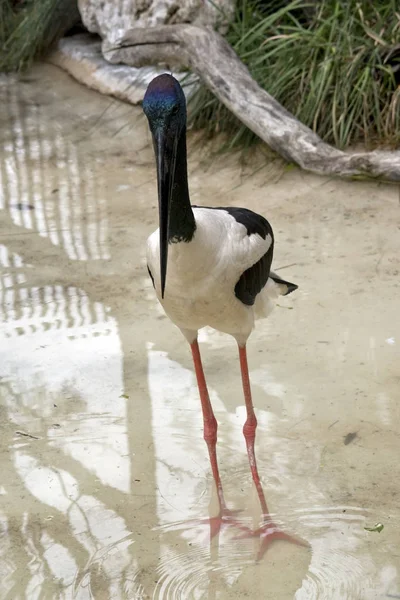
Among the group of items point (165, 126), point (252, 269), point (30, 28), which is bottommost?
point (30, 28)

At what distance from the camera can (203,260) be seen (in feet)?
9.72

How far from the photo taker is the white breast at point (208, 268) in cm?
295

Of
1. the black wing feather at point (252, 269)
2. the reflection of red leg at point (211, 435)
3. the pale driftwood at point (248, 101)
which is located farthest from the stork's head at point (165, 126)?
the pale driftwood at point (248, 101)

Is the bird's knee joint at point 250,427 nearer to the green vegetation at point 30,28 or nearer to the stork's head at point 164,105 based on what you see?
the stork's head at point 164,105

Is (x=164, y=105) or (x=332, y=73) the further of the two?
(x=332, y=73)

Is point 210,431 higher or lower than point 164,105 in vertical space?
lower

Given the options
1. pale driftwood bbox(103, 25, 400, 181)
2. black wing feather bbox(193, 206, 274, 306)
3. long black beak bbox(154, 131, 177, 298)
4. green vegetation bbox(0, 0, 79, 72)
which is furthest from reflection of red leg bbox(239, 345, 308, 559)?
green vegetation bbox(0, 0, 79, 72)

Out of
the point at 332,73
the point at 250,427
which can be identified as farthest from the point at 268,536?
the point at 332,73

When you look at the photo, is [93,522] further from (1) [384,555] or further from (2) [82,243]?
(2) [82,243]

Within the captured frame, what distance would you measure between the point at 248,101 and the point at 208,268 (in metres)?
2.98

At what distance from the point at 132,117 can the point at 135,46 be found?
2.45ft

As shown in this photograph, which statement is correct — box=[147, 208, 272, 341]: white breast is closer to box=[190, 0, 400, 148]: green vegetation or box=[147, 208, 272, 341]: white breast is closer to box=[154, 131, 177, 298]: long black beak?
box=[154, 131, 177, 298]: long black beak

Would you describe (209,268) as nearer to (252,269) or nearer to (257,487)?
(252,269)

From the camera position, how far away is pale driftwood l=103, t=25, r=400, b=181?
550 centimetres
